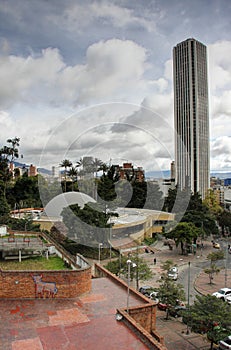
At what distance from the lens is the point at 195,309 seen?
1569 centimetres

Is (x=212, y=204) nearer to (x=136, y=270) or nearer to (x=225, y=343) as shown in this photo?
(x=136, y=270)

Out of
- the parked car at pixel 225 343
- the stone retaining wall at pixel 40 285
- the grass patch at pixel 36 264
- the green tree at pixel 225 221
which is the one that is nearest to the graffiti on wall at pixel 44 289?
the stone retaining wall at pixel 40 285

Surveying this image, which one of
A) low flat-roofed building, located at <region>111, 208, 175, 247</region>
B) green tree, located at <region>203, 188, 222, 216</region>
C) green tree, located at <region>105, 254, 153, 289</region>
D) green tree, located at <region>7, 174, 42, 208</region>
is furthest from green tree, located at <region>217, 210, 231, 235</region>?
green tree, located at <region>7, 174, 42, 208</region>

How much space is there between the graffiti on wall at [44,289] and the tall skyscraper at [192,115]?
7016cm

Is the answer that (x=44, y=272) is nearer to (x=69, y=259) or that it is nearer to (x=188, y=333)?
(x=69, y=259)

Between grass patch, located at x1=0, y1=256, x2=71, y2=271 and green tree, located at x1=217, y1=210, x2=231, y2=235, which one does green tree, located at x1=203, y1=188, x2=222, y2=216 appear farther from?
grass patch, located at x1=0, y1=256, x2=71, y2=271

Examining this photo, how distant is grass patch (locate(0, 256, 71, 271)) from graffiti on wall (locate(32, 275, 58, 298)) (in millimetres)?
5767

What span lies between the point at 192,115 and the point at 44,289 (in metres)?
75.8

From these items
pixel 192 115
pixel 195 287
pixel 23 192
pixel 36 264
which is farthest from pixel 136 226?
pixel 192 115

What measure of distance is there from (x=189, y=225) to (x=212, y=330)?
2298 cm

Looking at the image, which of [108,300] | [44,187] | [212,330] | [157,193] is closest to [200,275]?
[212,330]

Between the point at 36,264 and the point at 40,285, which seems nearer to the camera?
the point at 40,285

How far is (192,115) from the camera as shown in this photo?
8181cm

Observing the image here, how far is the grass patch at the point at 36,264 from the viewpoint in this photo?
18.0 meters
